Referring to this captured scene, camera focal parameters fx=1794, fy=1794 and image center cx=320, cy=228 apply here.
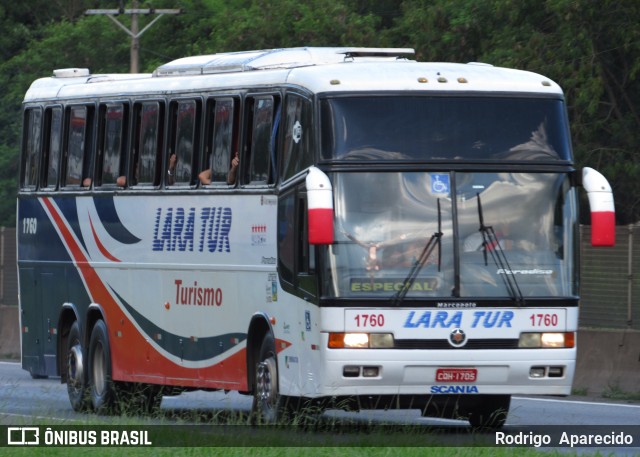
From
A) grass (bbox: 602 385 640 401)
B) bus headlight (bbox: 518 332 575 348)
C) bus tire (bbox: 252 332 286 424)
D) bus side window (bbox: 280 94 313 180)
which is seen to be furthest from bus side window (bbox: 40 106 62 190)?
bus headlight (bbox: 518 332 575 348)

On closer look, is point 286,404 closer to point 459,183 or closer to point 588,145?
point 459,183

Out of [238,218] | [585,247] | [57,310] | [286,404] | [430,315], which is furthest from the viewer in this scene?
[585,247]

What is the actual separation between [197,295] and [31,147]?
5.26 metres

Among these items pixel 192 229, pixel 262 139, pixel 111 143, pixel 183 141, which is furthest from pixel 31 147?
pixel 262 139

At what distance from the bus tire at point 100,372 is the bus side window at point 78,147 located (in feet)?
5.83

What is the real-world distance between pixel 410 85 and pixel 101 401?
6426mm

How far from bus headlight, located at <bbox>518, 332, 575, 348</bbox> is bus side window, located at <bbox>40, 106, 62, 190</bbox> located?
8377mm

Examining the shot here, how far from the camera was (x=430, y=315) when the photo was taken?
15.1 m

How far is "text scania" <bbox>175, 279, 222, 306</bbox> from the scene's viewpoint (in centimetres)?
1803

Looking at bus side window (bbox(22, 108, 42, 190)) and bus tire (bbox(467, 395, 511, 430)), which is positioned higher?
bus side window (bbox(22, 108, 42, 190))

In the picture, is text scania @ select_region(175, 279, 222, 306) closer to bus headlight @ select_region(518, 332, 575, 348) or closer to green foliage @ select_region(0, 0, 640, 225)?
bus headlight @ select_region(518, 332, 575, 348)

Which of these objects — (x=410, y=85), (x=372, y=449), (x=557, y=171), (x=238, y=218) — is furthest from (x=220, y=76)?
(x=372, y=449)

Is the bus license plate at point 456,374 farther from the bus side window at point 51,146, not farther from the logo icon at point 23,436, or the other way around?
the bus side window at point 51,146

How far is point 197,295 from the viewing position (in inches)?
728
